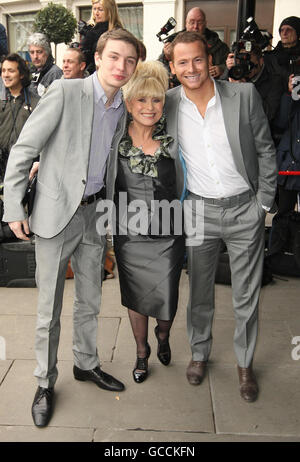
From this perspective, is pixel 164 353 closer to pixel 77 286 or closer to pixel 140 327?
pixel 140 327

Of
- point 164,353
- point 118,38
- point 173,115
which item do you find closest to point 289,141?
point 173,115

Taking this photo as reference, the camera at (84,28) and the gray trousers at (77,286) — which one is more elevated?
the camera at (84,28)

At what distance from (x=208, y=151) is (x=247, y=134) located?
0.24 metres

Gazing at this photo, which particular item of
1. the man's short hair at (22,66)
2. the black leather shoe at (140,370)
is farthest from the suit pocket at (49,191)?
the man's short hair at (22,66)

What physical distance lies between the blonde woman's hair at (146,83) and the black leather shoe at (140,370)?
1639 millimetres

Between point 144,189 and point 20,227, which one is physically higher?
point 144,189

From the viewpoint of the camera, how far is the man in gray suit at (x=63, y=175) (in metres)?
2.46

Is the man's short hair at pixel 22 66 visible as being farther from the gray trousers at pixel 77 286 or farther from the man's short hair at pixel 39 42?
the gray trousers at pixel 77 286

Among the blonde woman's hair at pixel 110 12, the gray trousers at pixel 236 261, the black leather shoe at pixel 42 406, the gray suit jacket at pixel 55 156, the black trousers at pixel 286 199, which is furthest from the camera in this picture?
the blonde woman's hair at pixel 110 12

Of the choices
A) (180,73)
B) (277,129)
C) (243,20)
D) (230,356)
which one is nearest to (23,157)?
(180,73)

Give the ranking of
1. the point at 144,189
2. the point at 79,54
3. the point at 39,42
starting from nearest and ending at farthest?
1. the point at 144,189
2. the point at 79,54
3. the point at 39,42

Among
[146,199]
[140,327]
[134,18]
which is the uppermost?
[134,18]

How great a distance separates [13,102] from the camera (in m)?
5.04

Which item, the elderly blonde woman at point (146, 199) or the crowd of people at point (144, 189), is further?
the elderly blonde woman at point (146, 199)
